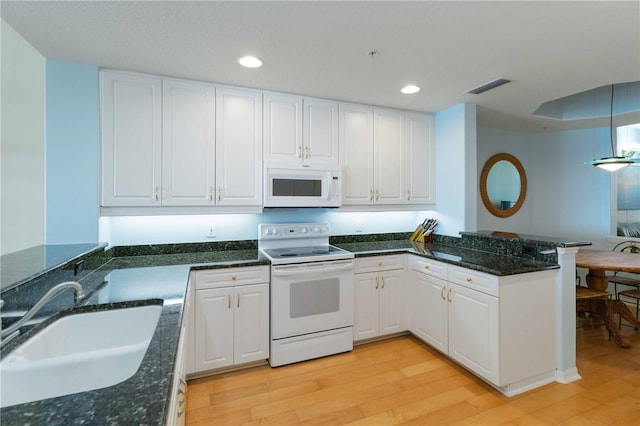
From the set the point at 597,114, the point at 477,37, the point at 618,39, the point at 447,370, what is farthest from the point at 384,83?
the point at 597,114

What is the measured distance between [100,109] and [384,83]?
2250mm

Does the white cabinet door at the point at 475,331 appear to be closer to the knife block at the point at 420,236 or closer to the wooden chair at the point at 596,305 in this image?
the knife block at the point at 420,236

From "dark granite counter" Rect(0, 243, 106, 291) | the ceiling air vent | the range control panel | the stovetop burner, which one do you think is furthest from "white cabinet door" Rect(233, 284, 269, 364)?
the ceiling air vent

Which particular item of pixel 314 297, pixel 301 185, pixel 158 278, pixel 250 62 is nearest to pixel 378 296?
pixel 314 297

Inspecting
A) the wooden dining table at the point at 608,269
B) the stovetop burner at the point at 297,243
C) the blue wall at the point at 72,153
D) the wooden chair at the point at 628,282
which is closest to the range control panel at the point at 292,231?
the stovetop burner at the point at 297,243

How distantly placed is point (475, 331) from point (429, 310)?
1.63 feet

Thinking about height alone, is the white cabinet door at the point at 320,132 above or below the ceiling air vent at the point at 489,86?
below

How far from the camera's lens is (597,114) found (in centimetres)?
364

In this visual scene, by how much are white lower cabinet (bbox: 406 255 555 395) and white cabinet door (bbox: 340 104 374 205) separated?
1.08 meters

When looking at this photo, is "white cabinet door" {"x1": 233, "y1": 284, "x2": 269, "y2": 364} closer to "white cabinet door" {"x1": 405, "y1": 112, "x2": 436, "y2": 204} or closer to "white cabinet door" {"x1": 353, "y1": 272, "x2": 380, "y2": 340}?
"white cabinet door" {"x1": 353, "y1": 272, "x2": 380, "y2": 340}

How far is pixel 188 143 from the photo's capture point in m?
2.48

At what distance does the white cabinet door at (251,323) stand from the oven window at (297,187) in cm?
83

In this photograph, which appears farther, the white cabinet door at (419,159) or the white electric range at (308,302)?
the white cabinet door at (419,159)

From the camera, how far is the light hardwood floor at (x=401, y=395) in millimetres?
1884
